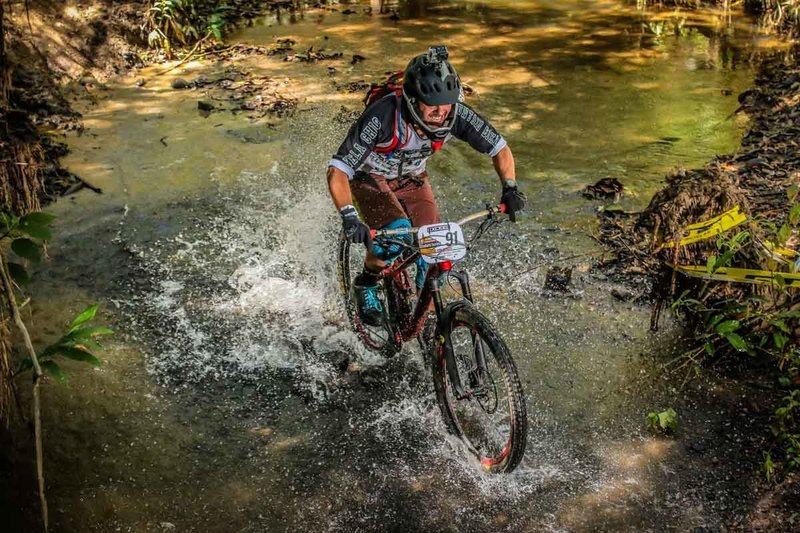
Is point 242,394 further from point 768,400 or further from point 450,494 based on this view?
point 768,400

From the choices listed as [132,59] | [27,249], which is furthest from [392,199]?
[132,59]

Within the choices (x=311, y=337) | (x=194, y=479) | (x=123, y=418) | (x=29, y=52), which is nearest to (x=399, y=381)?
(x=311, y=337)

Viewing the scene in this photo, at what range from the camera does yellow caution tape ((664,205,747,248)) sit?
4.59 meters

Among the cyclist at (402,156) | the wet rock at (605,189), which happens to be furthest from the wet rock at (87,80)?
the wet rock at (605,189)

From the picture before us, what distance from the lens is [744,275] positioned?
4523 mm

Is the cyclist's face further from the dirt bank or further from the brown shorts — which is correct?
the dirt bank

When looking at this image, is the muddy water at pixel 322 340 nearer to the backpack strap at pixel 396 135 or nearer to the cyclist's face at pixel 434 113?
the backpack strap at pixel 396 135

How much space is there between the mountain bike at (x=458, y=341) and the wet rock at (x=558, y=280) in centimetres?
121

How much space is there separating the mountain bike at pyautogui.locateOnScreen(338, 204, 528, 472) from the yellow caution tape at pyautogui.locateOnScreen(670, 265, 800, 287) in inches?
59.3

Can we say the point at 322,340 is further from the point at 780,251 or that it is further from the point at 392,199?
the point at 780,251

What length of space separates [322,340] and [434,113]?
2.15m

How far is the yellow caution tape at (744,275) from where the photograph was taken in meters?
4.26

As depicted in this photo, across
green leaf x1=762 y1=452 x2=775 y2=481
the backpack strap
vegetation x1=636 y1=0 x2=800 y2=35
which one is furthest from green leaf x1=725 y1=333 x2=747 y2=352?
vegetation x1=636 y1=0 x2=800 y2=35

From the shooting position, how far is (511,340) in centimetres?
538
